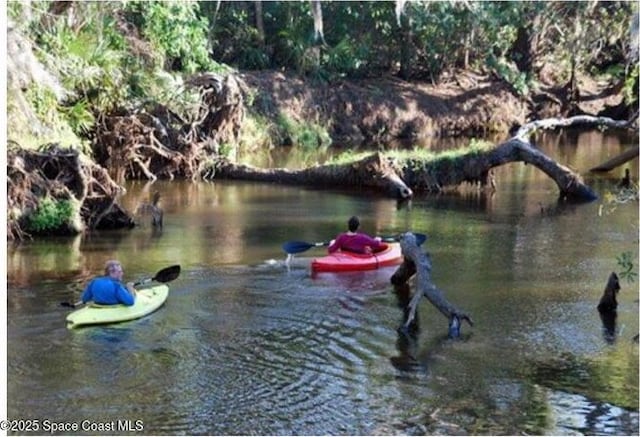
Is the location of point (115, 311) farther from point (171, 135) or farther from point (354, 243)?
point (171, 135)

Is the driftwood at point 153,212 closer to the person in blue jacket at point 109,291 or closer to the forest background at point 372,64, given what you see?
the forest background at point 372,64

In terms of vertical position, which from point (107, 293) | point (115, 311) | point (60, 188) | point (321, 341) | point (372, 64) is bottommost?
point (321, 341)

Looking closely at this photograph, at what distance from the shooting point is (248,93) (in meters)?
35.3

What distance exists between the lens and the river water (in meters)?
10.6

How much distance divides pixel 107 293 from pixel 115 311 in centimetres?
24

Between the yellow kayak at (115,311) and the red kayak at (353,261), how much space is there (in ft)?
10.7

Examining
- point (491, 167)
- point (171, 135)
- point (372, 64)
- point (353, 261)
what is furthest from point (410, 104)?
point (353, 261)

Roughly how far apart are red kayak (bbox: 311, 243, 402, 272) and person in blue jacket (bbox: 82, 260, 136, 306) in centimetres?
392

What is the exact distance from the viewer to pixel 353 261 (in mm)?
17312

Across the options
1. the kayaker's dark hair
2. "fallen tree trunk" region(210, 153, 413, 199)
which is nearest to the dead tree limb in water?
"fallen tree trunk" region(210, 153, 413, 199)

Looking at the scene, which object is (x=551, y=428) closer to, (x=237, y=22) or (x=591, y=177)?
(x=591, y=177)

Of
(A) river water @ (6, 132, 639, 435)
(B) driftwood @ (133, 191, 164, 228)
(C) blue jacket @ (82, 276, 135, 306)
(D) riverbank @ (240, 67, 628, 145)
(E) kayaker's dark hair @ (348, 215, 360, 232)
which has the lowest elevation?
A: (A) river water @ (6, 132, 639, 435)

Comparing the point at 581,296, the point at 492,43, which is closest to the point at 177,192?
the point at 581,296

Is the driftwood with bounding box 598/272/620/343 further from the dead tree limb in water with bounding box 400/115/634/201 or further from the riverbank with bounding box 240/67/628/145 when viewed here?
the riverbank with bounding box 240/67/628/145
